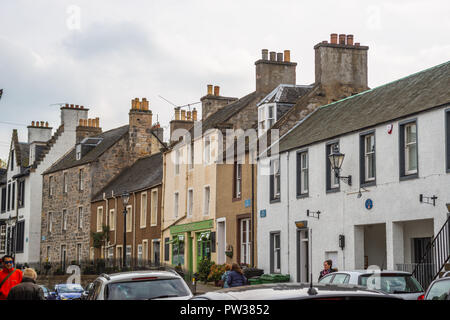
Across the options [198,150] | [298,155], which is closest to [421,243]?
[298,155]

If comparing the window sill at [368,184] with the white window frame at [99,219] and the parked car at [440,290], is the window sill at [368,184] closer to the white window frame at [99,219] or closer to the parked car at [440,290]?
the parked car at [440,290]

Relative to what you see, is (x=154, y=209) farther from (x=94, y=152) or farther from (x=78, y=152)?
(x=78, y=152)

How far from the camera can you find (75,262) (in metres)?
50.0

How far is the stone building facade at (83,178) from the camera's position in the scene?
169ft

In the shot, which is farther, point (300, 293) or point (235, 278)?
point (235, 278)

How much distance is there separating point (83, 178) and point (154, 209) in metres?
11.4

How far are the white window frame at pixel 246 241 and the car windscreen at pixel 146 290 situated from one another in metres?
18.9

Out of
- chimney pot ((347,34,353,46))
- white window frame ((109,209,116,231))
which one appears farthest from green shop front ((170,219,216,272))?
chimney pot ((347,34,353,46))

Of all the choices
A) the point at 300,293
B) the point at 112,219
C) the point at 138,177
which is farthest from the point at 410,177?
the point at 112,219

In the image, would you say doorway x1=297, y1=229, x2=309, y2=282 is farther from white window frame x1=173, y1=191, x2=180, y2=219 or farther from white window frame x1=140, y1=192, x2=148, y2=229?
white window frame x1=140, y1=192, x2=148, y2=229

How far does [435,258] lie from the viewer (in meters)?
20.1

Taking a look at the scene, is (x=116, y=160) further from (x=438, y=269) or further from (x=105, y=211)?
(x=438, y=269)

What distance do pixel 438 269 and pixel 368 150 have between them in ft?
16.7

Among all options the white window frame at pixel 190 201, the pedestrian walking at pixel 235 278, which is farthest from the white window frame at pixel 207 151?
the pedestrian walking at pixel 235 278
